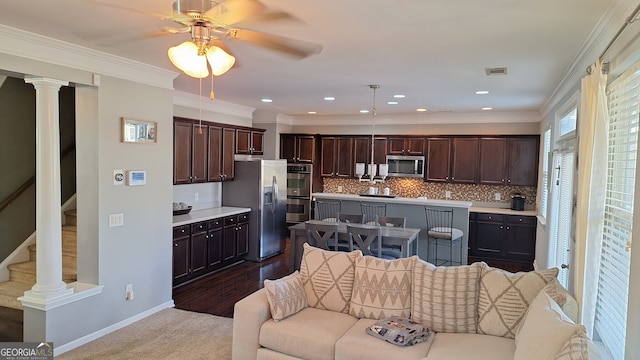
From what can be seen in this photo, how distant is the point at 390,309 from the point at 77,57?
348 cm

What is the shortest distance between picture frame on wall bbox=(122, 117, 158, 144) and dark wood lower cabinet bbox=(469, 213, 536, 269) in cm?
549

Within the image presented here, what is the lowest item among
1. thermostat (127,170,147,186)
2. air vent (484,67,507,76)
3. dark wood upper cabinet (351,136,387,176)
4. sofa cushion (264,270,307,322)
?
sofa cushion (264,270,307,322)

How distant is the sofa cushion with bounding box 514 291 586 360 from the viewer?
79.0 inches

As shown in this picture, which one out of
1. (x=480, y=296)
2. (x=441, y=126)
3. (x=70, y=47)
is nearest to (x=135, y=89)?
(x=70, y=47)

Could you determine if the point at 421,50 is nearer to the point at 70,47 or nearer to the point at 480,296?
the point at 480,296

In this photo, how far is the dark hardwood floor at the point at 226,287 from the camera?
497cm

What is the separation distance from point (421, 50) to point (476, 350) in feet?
7.53

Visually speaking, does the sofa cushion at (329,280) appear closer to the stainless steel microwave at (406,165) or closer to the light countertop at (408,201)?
the light countertop at (408,201)

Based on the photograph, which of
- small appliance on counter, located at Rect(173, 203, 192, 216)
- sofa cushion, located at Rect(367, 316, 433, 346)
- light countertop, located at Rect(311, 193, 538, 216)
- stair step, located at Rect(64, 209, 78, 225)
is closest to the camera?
sofa cushion, located at Rect(367, 316, 433, 346)

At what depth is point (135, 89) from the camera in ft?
14.2

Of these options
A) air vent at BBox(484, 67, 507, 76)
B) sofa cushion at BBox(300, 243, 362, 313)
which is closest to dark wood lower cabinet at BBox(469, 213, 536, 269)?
air vent at BBox(484, 67, 507, 76)

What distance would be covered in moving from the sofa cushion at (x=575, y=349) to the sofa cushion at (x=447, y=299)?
3.60 ft

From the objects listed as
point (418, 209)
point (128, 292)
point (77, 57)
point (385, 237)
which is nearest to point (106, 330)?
point (128, 292)

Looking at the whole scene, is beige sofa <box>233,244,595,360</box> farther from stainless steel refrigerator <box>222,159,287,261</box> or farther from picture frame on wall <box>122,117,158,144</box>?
stainless steel refrigerator <box>222,159,287,261</box>
